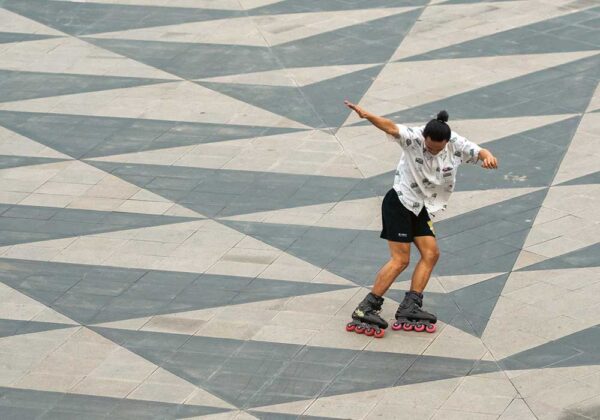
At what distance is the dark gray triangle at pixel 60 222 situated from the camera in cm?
1266

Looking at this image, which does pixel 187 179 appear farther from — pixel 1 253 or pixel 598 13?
pixel 598 13

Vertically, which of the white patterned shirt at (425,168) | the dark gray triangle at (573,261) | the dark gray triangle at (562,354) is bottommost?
the dark gray triangle at (573,261)

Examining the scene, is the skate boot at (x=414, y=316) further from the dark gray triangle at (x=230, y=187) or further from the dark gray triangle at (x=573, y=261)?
the dark gray triangle at (x=230, y=187)

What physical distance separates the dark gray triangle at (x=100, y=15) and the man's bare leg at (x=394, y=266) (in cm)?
853

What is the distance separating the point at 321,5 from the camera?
1902 centimetres

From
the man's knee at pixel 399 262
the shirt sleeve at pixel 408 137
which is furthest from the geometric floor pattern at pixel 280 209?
the shirt sleeve at pixel 408 137

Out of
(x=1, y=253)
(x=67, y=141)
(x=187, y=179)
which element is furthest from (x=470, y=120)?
(x=1, y=253)

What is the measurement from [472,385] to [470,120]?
5503mm

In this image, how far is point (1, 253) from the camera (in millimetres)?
12297

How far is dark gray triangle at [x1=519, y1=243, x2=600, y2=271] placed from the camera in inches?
462

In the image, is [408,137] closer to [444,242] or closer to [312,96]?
[444,242]

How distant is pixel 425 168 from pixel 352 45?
7.05 meters

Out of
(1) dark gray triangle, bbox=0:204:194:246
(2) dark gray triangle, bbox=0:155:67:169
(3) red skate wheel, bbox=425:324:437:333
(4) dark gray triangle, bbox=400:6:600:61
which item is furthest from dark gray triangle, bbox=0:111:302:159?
(3) red skate wheel, bbox=425:324:437:333

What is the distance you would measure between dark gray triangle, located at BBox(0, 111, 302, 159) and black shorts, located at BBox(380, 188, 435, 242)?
4.25m
